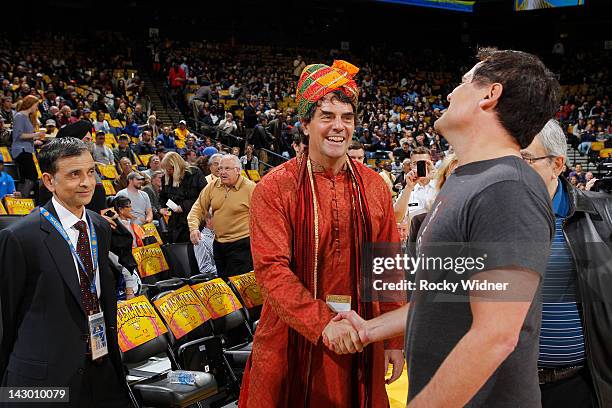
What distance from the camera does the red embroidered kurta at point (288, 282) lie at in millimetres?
2240

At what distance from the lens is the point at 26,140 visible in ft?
28.3

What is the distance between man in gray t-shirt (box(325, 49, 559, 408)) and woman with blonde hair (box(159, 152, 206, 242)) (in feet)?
22.3

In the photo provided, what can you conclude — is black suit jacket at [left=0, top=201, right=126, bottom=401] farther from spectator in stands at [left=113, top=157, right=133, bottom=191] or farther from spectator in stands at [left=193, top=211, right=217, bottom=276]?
spectator in stands at [left=113, top=157, right=133, bottom=191]

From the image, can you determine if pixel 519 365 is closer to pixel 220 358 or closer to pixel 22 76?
pixel 220 358

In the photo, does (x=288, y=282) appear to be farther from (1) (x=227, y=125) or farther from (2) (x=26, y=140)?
(1) (x=227, y=125)

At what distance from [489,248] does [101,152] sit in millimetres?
9930

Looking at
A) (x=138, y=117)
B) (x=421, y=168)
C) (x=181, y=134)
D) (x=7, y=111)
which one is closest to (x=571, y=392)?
(x=421, y=168)

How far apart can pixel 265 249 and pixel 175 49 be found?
2256cm

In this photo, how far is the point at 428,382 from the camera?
146 centimetres

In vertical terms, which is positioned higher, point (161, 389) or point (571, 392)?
point (571, 392)

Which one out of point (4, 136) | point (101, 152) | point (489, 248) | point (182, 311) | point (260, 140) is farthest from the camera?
point (260, 140)

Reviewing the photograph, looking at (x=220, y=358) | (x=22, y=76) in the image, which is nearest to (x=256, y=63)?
→ (x=22, y=76)

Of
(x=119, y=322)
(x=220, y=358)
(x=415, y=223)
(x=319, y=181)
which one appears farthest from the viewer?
(x=220, y=358)

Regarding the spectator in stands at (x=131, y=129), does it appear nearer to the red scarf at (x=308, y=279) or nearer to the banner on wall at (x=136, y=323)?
A: the banner on wall at (x=136, y=323)
